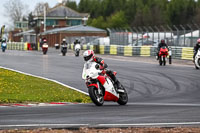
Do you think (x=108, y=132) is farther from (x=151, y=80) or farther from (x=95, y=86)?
(x=151, y=80)

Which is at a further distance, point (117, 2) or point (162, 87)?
point (117, 2)

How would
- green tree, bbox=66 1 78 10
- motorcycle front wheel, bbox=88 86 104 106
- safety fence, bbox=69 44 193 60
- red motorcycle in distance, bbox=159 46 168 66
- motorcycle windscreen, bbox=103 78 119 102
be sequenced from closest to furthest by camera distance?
motorcycle front wheel, bbox=88 86 104 106
motorcycle windscreen, bbox=103 78 119 102
red motorcycle in distance, bbox=159 46 168 66
safety fence, bbox=69 44 193 60
green tree, bbox=66 1 78 10

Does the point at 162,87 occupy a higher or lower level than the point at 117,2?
lower

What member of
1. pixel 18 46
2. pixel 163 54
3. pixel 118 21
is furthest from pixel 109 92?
pixel 118 21

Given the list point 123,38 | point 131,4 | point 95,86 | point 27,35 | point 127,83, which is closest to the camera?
point 95,86

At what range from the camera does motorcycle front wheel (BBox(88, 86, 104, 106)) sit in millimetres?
12883

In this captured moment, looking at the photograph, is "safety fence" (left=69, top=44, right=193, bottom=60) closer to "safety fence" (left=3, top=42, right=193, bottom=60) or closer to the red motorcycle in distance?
"safety fence" (left=3, top=42, right=193, bottom=60)

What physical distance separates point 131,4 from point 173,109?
500 ft

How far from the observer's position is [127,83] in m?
21.0

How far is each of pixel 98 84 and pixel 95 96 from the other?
1.16 feet

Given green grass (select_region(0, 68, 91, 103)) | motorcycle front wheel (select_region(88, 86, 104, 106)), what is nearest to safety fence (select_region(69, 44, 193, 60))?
green grass (select_region(0, 68, 91, 103))

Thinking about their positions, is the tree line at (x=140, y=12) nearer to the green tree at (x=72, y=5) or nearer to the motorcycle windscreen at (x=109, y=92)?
the green tree at (x=72, y=5)

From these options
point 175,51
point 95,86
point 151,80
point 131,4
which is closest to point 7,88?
point 95,86

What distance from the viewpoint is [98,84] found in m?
13.2
